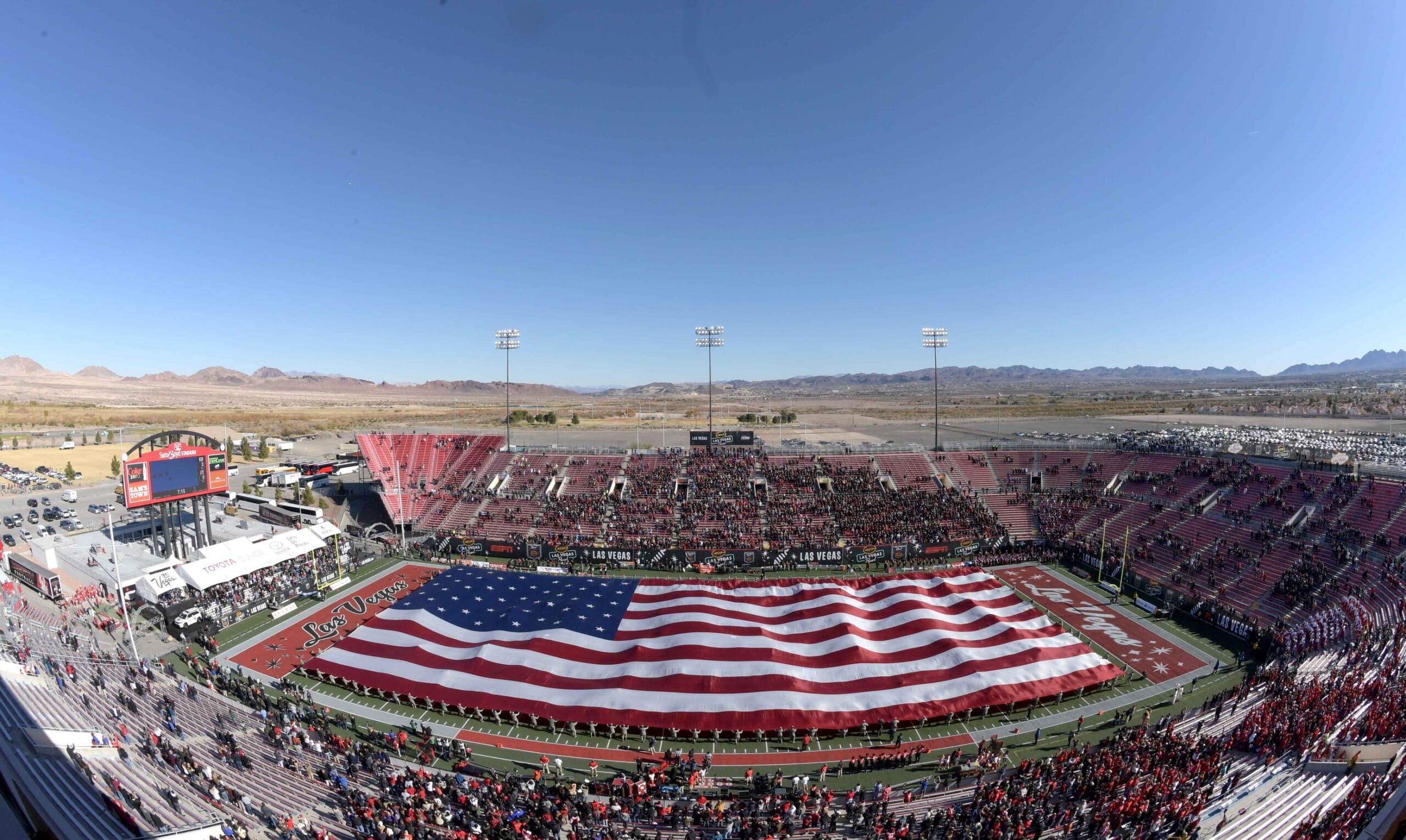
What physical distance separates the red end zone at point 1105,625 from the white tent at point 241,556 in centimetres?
4083

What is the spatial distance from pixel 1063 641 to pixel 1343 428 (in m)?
76.9

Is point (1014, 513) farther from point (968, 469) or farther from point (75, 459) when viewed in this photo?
point (75, 459)

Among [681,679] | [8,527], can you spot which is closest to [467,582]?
[681,679]

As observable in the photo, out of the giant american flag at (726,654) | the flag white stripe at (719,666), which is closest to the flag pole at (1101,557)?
the giant american flag at (726,654)

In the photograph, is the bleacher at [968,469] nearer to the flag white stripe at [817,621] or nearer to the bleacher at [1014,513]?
the bleacher at [1014,513]

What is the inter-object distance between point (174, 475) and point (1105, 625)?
4938 cm

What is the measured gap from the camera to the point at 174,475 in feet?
104

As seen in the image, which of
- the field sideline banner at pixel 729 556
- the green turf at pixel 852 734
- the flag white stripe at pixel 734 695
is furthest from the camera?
the field sideline banner at pixel 729 556

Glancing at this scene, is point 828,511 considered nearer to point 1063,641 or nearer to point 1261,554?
point 1063,641

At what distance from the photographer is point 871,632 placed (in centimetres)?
2417

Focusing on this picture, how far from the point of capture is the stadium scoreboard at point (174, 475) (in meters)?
30.2

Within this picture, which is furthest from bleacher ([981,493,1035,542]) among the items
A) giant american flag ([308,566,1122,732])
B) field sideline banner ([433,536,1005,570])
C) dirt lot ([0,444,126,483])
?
dirt lot ([0,444,126,483])

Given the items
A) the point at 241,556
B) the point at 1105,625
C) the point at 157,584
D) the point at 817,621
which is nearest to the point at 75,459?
the point at 241,556

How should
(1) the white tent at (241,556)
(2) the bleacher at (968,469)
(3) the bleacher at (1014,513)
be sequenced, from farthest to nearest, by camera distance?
(2) the bleacher at (968,469)
(3) the bleacher at (1014,513)
(1) the white tent at (241,556)
